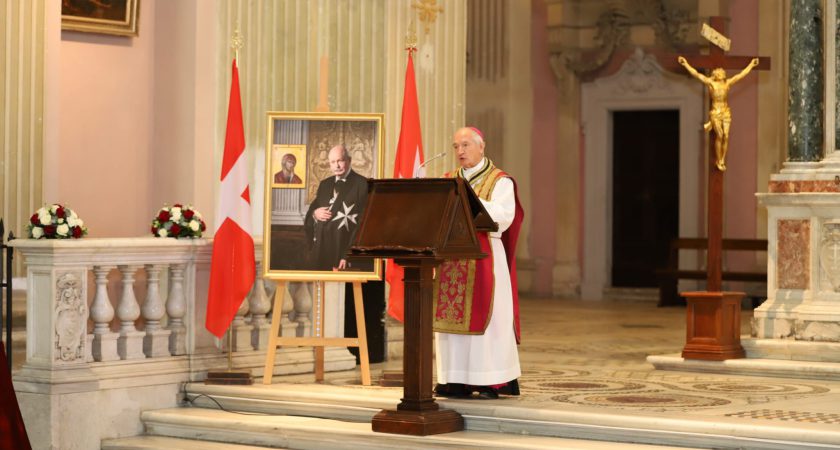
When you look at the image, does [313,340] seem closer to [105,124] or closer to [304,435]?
[304,435]

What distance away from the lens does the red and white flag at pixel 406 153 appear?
29.9 feet

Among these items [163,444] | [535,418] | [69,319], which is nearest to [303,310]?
[163,444]

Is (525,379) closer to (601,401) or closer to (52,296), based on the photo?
(601,401)

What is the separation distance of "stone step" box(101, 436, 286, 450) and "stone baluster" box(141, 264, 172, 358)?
0.56 m

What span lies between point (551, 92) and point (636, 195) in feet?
5.11

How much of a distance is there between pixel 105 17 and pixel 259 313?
2.61 metres

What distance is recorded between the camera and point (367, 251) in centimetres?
766

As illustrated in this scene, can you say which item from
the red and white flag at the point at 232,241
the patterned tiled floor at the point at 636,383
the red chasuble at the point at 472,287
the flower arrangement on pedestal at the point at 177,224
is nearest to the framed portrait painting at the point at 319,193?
the red and white flag at the point at 232,241

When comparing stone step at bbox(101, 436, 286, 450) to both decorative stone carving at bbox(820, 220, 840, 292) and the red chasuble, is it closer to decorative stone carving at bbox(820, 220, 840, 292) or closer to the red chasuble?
the red chasuble

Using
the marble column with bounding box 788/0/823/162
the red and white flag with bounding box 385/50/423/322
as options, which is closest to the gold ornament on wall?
the red and white flag with bounding box 385/50/423/322

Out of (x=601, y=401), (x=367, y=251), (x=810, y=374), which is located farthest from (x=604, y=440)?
(x=810, y=374)

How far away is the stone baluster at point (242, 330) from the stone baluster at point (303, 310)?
410 millimetres

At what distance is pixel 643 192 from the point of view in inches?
703

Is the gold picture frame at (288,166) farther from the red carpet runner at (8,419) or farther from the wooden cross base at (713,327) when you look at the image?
the red carpet runner at (8,419)
